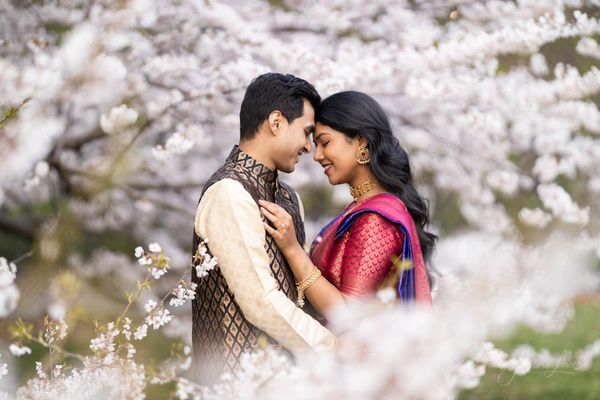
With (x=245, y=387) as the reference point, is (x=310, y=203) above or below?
below

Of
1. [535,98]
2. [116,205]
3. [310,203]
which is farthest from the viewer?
[310,203]

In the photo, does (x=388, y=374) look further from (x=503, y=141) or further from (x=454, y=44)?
(x=503, y=141)

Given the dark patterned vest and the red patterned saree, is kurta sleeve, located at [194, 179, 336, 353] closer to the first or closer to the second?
the dark patterned vest

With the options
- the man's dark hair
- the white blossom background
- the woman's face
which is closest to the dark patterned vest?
the man's dark hair

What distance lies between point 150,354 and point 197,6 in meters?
2.51

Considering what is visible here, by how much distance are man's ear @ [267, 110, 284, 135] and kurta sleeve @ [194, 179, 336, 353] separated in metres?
0.23

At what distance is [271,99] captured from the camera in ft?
7.12

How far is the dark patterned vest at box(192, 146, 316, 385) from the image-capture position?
6.84 feet

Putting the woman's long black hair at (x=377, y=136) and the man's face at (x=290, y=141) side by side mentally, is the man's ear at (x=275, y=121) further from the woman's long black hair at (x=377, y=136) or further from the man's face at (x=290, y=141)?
the woman's long black hair at (x=377, y=136)

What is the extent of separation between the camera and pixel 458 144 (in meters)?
5.00

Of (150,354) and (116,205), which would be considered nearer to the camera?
(150,354)

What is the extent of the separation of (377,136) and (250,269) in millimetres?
733

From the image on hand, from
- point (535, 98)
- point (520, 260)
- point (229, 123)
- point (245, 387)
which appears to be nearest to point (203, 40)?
point (229, 123)

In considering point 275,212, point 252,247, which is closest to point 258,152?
point 275,212
